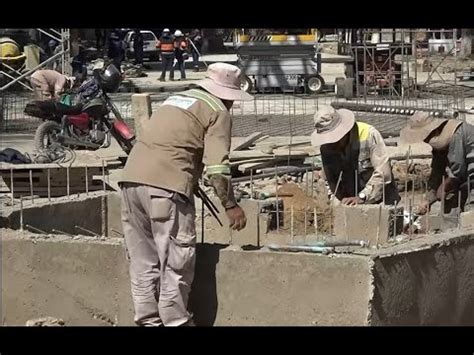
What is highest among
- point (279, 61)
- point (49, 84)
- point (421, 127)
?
point (279, 61)

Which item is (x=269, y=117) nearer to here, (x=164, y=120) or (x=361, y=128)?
(x=361, y=128)

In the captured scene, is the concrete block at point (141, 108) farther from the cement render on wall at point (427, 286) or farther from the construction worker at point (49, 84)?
the cement render on wall at point (427, 286)

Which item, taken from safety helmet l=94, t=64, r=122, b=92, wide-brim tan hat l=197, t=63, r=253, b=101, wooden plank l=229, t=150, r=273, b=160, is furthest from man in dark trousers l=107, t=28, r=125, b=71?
wide-brim tan hat l=197, t=63, r=253, b=101

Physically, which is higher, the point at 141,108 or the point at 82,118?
the point at 141,108

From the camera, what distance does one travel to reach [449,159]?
729 cm

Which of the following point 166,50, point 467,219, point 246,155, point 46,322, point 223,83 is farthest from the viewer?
point 166,50

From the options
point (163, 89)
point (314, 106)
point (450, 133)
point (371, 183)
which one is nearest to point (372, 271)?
point (371, 183)

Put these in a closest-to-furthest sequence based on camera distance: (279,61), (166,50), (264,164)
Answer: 1. (264,164)
2. (279,61)
3. (166,50)

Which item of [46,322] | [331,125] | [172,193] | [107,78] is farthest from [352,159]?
[107,78]

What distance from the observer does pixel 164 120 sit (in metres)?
5.35

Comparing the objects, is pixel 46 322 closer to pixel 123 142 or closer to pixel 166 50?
pixel 123 142

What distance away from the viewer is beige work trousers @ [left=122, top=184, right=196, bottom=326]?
521 centimetres

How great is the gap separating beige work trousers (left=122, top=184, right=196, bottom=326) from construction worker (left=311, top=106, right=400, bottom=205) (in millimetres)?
1919

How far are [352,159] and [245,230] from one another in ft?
3.02
